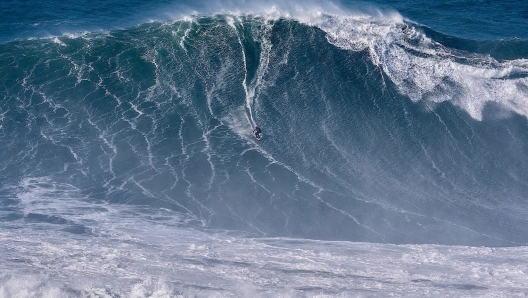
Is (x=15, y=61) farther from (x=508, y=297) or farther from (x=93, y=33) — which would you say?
(x=508, y=297)

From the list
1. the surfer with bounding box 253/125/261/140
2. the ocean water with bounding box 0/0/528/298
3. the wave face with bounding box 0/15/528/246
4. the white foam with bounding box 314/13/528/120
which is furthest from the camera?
the white foam with bounding box 314/13/528/120

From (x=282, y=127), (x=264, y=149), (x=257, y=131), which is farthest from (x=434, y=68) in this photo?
(x=264, y=149)

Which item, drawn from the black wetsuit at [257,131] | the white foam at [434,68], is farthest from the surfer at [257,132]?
the white foam at [434,68]

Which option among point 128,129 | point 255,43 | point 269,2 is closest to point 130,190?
point 128,129

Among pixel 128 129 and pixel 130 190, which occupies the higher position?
pixel 128 129

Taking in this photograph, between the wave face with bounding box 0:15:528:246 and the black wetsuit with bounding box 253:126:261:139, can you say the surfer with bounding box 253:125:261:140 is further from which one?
the wave face with bounding box 0:15:528:246

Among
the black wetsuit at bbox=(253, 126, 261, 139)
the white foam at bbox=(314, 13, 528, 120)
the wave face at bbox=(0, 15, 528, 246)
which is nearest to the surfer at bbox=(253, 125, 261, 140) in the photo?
the black wetsuit at bbox=(253, 126, 261, 139)

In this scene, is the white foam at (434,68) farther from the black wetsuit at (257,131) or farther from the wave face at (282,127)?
the black wetsuit at (257,131)
